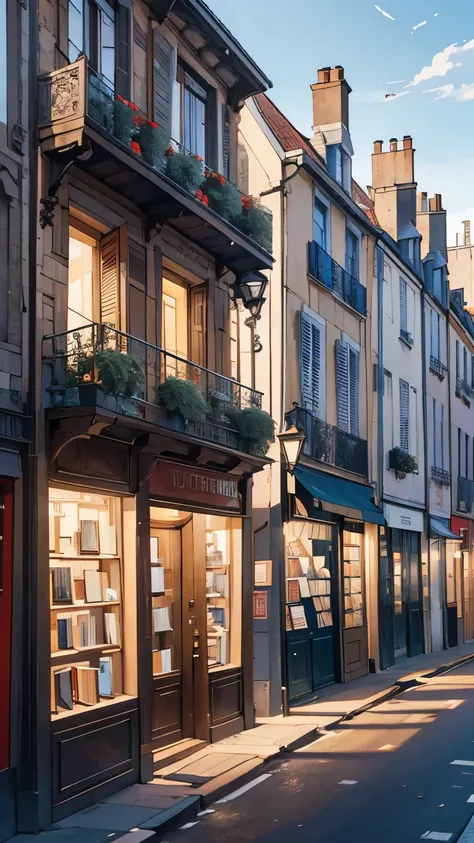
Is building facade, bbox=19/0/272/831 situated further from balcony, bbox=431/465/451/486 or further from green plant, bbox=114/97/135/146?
balcony, bbox=431/465/451/486

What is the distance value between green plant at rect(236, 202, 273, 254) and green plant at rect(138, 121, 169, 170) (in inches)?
102

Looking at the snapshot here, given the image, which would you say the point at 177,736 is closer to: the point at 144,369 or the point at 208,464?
the point at 208,464

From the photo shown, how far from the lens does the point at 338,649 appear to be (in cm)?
1981

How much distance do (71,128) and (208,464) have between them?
5015 mm

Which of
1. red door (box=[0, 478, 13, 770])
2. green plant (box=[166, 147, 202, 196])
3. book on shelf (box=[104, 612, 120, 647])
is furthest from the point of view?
green plant (box=[166, 147, 202, 196])

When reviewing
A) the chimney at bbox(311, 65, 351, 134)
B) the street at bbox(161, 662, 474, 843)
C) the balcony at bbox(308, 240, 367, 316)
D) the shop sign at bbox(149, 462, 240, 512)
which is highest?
the chimney at bbox(311, 65, 351, 134)

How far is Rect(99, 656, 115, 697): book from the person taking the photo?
10.9 metres

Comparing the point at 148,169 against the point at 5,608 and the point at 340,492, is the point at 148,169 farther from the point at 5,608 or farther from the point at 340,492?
the point at 340,492

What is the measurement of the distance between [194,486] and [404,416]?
1313 centimetres

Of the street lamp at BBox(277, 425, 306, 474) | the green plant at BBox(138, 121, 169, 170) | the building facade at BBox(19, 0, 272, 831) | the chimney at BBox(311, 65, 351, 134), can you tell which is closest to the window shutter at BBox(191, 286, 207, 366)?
the building facade at BBox(19, 0, 272, 831)

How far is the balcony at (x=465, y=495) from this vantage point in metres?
32.4

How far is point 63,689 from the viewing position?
33.4ft

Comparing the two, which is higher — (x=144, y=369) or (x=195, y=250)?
(x=195, y=250)

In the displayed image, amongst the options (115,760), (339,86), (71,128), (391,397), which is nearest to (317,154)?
(339,86)
